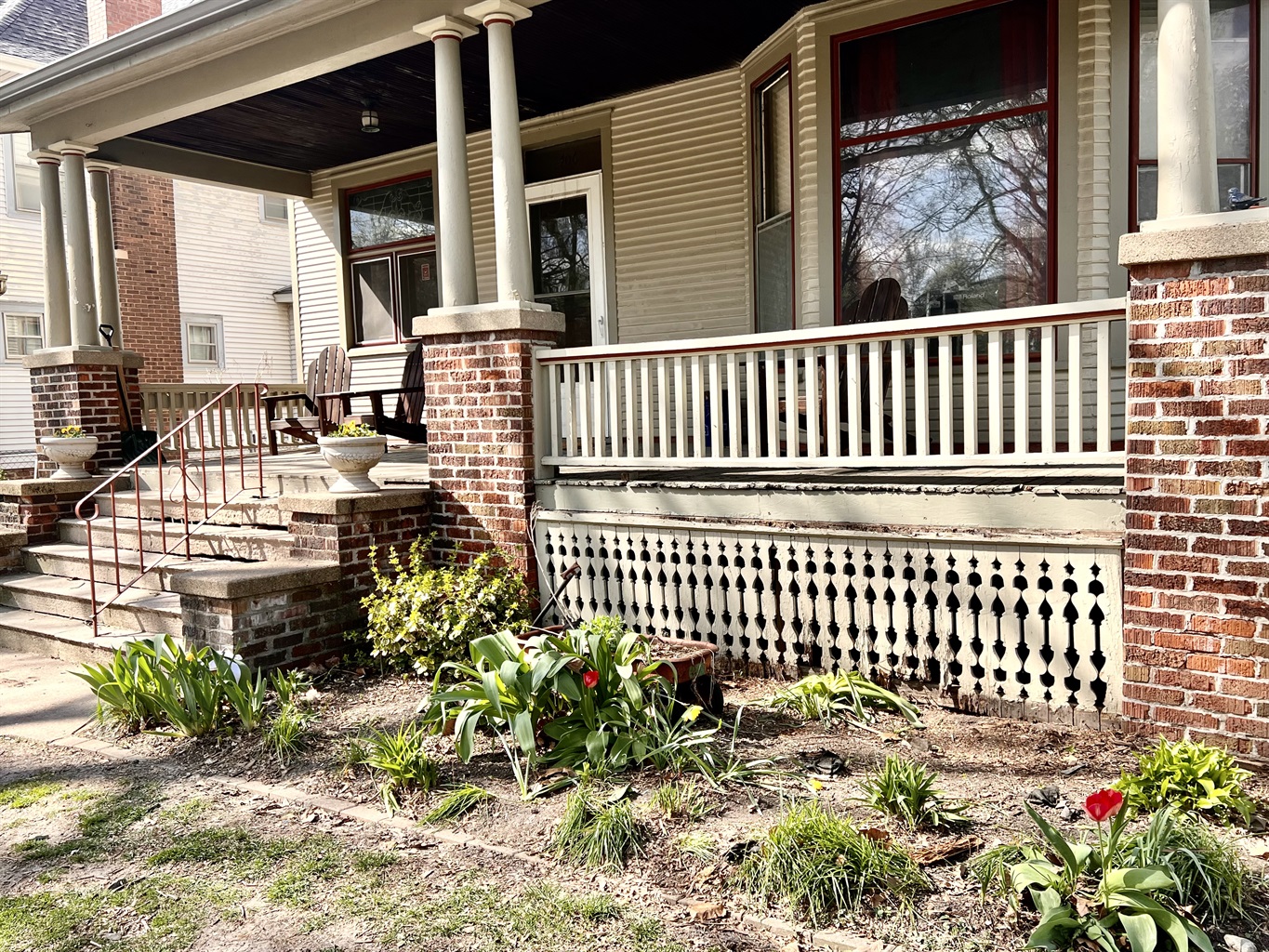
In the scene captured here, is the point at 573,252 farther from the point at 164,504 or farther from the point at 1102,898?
the point at 1102,898

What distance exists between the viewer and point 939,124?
19.4ft

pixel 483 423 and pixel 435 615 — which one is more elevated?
pixel 483 423

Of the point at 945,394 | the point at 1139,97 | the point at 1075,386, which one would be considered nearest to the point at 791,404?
the point at 945,394

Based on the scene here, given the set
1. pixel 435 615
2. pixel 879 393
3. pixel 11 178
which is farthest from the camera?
pixel 11 178

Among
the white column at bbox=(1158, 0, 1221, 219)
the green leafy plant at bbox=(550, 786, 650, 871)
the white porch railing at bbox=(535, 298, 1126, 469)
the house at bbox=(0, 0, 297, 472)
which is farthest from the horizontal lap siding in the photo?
the house at bbox=(0, 0, 297, 472)

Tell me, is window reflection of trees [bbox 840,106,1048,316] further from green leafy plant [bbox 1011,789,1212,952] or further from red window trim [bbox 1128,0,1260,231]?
green leafy plant [bbox 1011,789,1212,952]

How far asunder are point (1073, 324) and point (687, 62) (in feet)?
14.2

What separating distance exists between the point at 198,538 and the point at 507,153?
11.1 ft

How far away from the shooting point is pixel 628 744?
3594 mm

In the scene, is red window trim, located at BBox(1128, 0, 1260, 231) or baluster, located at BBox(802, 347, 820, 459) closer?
baluster, located at BBox(802, 347, 820, 459)

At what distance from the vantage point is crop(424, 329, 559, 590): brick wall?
5559mm

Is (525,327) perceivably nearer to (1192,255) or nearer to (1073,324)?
(1073,324)

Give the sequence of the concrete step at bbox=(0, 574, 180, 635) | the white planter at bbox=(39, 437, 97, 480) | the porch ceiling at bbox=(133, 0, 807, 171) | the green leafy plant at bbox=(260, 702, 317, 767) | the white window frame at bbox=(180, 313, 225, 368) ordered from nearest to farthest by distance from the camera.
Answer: the green leafy plant at bbox=(260, 702, 317, 767)
the concrete step at bbox=(0, 574, 180, 635)
the porch ceiling at bbox=(133, 0, 807, 171)
the white planter at bbox=(39, 437, 97, 480)
the white window frame at bbox=(180, 313, 225, 368)

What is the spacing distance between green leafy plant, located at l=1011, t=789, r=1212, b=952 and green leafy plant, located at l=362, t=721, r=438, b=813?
2.06 meters
